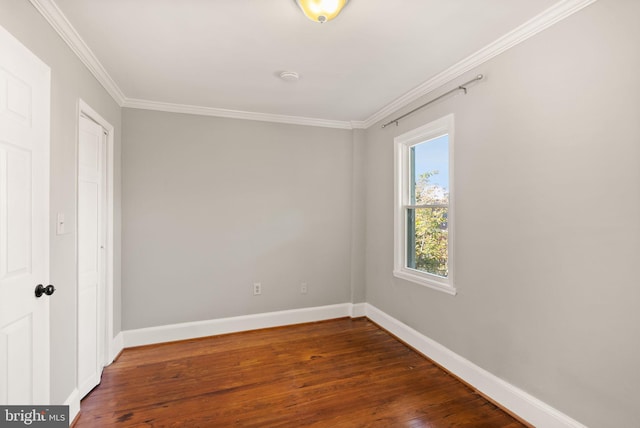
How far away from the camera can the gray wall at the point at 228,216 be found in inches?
122

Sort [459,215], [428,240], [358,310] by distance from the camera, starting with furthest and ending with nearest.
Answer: [358,310] → [428,240] → [459,215]

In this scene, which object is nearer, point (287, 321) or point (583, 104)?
point (583, 104)

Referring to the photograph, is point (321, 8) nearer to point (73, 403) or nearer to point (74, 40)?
point (74, 40)

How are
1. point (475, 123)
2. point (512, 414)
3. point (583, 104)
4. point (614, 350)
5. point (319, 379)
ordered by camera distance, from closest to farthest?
point (614, 350) < point (583, 104) < point (512, 414) < point (475, 123) < point (319, 379)

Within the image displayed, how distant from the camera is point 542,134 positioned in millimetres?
1849

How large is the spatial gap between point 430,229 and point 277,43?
2.11 m

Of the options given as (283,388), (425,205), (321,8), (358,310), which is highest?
(321,8)

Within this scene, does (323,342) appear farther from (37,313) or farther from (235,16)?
(235,16)

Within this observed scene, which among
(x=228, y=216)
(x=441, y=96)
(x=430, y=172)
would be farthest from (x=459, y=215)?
(x=228, y=216)

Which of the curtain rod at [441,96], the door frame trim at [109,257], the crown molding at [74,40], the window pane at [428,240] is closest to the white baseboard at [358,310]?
the window pane at [428,240]

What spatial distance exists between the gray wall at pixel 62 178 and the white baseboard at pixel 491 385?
2759 millimetres

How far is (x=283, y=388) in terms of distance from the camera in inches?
91.7

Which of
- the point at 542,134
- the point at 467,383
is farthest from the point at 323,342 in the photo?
the point at 542,134

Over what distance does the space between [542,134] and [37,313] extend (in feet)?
9.95
